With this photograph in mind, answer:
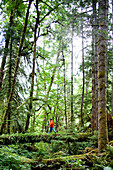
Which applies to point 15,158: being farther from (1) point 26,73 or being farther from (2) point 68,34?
(1) point 26,73

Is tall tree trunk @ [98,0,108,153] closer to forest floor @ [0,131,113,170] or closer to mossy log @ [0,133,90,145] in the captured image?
forest floor @ [0,131,113,170]

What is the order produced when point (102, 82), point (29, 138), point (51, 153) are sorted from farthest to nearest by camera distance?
point (29, 138), point (51, 153), point (102, 82)

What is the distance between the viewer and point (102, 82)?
5.04m

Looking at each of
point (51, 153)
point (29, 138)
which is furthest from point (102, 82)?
point (29, 138)

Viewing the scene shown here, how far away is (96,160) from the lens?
3.87 m

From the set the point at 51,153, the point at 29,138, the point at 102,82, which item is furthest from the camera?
the point at 29,138

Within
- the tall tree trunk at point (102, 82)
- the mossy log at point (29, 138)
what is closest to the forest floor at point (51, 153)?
the mossy log at point (29, 138)

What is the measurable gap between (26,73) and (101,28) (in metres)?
5.75

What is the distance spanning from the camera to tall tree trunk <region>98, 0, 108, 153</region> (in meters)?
4.81

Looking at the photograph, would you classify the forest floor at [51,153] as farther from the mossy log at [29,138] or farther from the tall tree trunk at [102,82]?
the tall tree trunk at [102,82]

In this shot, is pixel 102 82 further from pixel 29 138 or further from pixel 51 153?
pixel 29 138

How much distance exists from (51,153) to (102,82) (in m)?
3.65

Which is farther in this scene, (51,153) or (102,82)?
(51,153)

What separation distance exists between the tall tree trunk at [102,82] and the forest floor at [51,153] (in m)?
0.45
